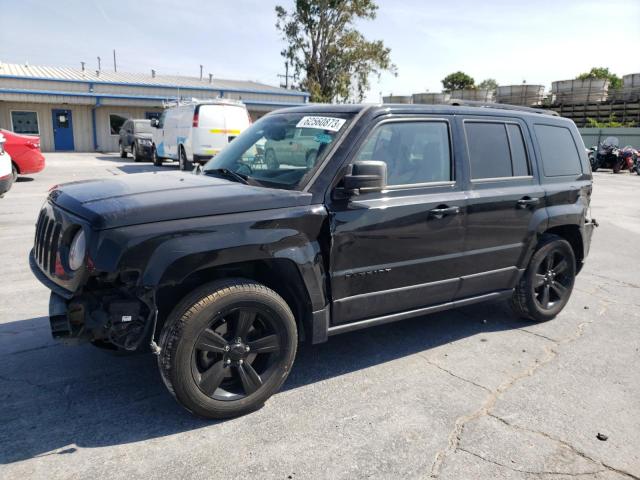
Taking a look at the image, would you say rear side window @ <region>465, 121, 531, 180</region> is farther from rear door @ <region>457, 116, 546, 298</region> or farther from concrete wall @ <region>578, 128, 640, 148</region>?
concrete wall @ <region>578, 128, 640, 148</region>

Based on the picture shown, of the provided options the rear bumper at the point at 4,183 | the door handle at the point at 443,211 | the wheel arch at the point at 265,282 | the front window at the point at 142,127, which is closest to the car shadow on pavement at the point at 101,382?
the wheel arch at the point at 265,282

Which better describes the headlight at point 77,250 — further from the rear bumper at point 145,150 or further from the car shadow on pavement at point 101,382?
the rear bumper at point 145,150

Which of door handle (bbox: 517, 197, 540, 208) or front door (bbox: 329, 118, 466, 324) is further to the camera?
door handle (bbox: 517, 197, 540, 208)

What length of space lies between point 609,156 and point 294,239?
26.9m

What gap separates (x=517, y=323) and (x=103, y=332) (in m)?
3.75

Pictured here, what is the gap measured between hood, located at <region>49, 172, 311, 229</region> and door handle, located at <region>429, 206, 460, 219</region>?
40.6 inches

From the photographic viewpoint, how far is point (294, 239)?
3207 millimetres

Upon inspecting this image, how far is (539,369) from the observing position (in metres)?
3.93

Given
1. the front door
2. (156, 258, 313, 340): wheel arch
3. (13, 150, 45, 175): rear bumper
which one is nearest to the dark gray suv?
(13, 150, 45, 175): rear bumper

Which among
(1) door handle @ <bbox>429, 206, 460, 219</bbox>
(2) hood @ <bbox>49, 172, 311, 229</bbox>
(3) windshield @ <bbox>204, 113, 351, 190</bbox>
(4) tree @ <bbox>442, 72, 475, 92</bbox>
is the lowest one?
(1) door handle @ <bbox>429, 206, 460, 219</bbox>

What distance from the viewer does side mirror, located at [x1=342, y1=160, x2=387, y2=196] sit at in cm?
326

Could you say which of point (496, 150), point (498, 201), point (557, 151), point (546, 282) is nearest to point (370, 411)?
point (498, 201)

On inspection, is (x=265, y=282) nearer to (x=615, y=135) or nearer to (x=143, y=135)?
(x=143, y=135)

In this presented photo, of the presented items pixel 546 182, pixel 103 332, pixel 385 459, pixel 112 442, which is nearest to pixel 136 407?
pixel 112 442
